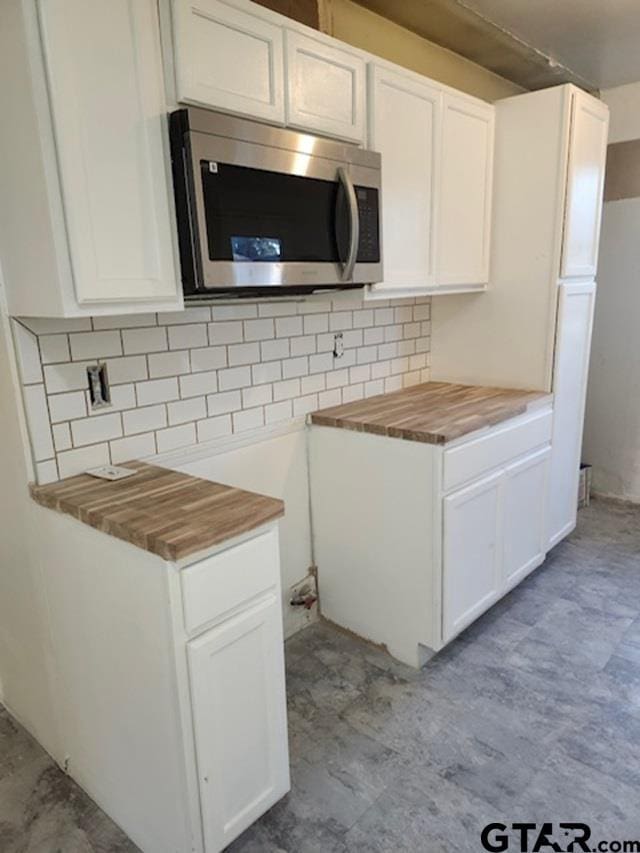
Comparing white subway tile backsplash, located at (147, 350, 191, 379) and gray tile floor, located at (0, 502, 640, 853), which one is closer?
gray tile floor, located at (0, 502, 640, 853)

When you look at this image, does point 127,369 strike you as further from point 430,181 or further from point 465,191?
point 465,191

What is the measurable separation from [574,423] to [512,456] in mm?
760

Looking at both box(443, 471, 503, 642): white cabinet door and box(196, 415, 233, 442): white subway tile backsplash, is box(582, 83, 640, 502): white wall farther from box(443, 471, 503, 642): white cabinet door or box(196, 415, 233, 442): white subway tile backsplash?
box(196, 415, 233, 442): white subway tile backsplash

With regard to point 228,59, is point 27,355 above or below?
below

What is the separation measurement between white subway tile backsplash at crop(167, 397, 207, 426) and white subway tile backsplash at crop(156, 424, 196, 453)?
0.02 m

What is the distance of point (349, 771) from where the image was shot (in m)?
1.80

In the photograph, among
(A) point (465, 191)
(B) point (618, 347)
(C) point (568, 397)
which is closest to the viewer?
(A) point (465, 191)

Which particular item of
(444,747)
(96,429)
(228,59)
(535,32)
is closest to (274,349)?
(96,429)

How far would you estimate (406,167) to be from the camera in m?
2.22

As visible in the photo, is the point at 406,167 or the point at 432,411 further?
the point at 432,411

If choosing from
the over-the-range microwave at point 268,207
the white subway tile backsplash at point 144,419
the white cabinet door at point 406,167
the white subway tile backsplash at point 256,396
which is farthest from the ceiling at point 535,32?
the white subway tile backsplash at point 144,419

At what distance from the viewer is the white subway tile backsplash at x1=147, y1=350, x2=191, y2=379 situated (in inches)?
74.7

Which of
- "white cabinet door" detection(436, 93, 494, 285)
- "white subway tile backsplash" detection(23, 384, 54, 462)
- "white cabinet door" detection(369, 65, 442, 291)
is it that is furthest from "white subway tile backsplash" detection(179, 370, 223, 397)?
"white cabinet door" detection(436, 93, 494, 285)

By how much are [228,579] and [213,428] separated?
812mm
